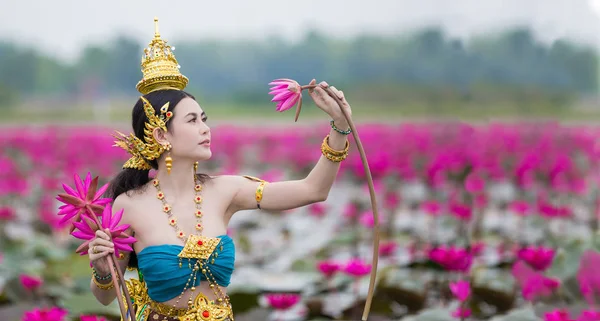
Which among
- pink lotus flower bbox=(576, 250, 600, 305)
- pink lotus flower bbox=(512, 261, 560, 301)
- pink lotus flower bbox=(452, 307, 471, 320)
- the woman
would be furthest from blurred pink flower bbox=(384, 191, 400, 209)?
the woman

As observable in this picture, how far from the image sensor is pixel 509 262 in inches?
124

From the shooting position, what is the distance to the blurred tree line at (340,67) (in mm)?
7477

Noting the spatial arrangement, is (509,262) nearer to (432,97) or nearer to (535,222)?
(535,222)

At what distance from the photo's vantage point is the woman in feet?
5.27

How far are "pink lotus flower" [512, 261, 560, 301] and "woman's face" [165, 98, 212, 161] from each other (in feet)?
4.17

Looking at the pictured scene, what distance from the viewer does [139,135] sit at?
1.71 m

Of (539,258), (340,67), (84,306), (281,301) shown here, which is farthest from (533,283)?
(340,67)

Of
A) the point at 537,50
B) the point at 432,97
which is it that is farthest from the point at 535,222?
the point at 432,97

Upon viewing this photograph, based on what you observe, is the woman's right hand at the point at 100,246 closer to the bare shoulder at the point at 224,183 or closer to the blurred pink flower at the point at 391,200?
the bare shoulder at the point at 224,183

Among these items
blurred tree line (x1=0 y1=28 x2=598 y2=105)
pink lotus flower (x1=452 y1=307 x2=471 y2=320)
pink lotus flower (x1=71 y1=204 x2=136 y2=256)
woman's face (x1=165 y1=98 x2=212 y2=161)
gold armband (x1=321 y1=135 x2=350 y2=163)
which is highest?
blurred tree line (x1=0 y1=28 x2=598 y2=105)

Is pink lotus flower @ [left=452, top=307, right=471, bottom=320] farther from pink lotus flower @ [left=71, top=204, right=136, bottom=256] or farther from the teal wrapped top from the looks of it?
pink lotus flower @ [left=71, top=204, right=136, bottom=256]

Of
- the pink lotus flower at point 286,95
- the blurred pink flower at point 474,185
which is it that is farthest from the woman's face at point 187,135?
the blurred pink flower at point 474,185

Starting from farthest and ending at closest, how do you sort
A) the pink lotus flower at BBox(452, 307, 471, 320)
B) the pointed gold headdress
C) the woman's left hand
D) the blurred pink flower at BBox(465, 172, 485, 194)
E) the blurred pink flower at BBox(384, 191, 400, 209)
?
1. the blurred pink flower at BBox(384, 191, 400, 209)
2. the blurred pink flower at BBox(465, 172, 485, 194)
3. the pink lotus flower at BBox(452, 307, 471, 320)
4. the pointed gold headdress
5. the woman's left hand

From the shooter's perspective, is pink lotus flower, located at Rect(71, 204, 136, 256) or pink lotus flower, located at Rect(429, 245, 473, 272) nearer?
pink lotus flower, located at Rect(71, 204, 136, 256)
